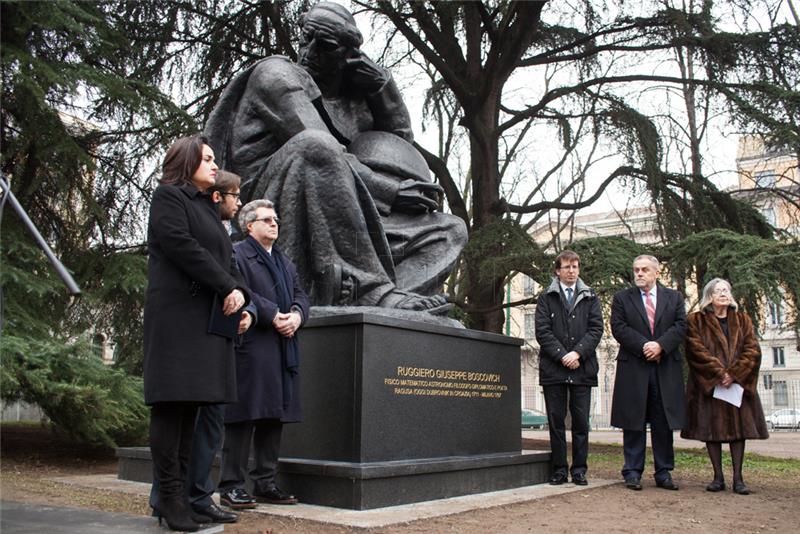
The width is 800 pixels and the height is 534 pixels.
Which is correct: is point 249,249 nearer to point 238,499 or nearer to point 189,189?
point 189,189

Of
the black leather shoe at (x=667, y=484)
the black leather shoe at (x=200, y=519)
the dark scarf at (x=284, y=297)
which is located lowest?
the black leather shoe at (x=667, y=484)

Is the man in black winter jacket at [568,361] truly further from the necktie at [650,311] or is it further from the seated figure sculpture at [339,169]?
the seated figure sculpture at [339,169]

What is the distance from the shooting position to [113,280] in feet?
32.4

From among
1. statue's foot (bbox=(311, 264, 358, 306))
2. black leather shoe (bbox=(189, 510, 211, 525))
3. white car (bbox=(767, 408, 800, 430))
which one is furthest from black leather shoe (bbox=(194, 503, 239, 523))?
white car (bbox=(767, 408, 800, 430))

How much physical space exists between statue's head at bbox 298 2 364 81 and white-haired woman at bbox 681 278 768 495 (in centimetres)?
317

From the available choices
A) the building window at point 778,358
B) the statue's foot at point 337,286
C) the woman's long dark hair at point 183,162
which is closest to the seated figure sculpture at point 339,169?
the statue's foot at point 337,286

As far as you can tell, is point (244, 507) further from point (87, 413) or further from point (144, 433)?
point (144, 433)

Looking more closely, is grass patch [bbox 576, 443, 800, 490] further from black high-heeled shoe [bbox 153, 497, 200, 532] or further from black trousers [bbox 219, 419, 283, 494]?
black high-heeled shoe [bbox 153, 497, 200, 532]

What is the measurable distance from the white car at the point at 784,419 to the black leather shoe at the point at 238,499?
29290mm

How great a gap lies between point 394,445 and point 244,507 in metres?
0.98

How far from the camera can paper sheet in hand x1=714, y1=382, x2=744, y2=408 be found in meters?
5.73

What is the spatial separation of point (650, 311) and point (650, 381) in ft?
1.69

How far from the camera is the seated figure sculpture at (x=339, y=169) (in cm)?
508

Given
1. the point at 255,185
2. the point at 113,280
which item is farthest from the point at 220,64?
the point at 255,185
